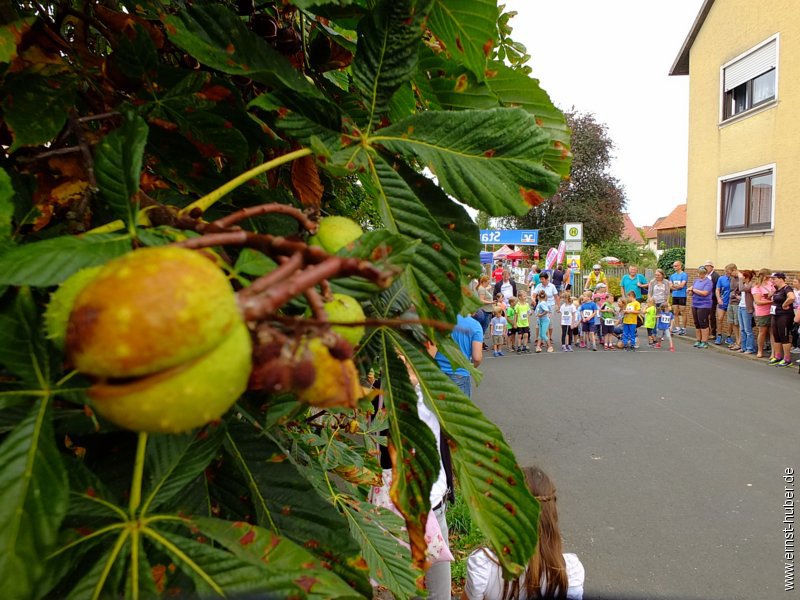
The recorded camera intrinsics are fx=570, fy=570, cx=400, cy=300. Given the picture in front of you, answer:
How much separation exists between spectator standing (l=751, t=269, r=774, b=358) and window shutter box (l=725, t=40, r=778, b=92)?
17.1ft

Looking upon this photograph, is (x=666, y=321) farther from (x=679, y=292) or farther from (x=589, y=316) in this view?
(x=679, y=292)

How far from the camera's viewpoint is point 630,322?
12766 millimetres

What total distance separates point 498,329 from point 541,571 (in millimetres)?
9859

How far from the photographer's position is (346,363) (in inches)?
19.0

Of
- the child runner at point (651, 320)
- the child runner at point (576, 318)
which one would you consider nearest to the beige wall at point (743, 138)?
the child runner at point (651, 320)

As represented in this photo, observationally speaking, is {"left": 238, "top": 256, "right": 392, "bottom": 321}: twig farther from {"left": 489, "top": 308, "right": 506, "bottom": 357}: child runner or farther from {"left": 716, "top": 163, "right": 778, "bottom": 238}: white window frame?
{"left": 716, "top": 163, "right": 778, "bottom": 238}: white window frame

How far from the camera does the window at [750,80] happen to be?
12.8 meters

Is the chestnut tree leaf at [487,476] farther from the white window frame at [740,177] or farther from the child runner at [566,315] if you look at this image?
the white window frame at [740,177]

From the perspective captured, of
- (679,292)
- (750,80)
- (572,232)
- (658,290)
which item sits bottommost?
(679,292)

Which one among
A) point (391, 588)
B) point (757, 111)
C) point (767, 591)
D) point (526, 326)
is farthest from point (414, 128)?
point (757, 111)

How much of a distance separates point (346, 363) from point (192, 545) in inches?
13.3

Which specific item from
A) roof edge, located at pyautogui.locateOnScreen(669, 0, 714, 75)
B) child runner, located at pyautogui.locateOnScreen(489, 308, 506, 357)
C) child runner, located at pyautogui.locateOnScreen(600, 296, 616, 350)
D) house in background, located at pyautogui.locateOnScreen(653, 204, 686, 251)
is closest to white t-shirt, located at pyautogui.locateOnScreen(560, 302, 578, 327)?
child runner, located at pyautogui.locateOnScreen(600, 296, 616, 350)

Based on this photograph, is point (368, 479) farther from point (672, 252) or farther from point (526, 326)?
point (672, 252)

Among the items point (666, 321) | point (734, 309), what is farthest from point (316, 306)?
point (734, 309)
